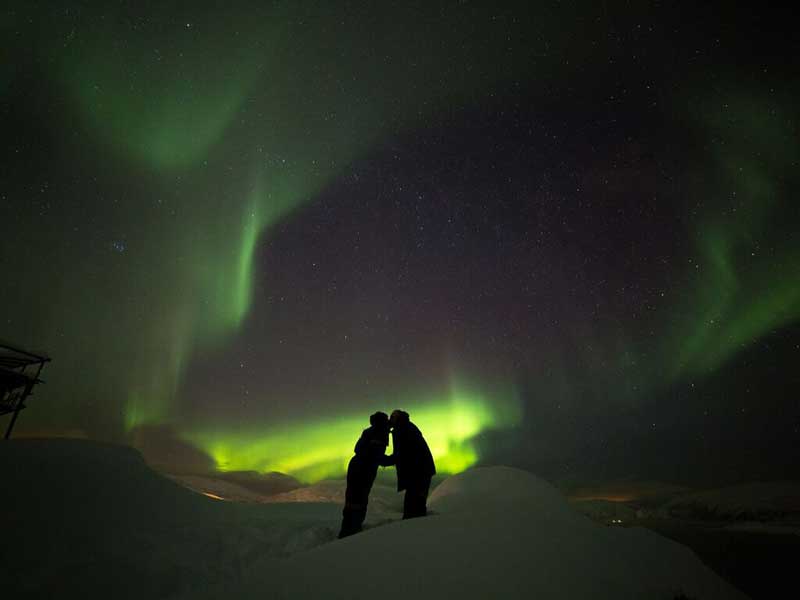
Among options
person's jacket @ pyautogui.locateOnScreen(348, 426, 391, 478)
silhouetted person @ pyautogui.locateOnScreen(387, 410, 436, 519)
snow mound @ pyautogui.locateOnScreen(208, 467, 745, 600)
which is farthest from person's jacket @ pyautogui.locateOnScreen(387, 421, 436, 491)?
snow mound @ pyautogui.locateOnScreen(208, 467, 745, 600)

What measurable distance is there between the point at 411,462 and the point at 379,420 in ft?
3.17

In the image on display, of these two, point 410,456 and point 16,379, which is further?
point 16,379

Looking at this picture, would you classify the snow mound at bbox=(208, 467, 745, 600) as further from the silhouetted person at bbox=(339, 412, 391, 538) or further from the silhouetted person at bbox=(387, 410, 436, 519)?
the silhouetted person at bbox=(339, 412, 391, 538)

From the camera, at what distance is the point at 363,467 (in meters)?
7.72

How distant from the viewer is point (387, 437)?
7.92 metres

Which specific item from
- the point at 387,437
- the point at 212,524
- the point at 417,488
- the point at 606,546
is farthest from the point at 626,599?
the point at 212,524

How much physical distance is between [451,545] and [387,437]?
3.31 meters

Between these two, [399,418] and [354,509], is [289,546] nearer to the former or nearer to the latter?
[354,509]

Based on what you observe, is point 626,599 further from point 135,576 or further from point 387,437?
point 135,576

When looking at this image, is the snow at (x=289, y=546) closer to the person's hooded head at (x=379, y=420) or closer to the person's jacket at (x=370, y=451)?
the person's jacket at (x=370, y=451)

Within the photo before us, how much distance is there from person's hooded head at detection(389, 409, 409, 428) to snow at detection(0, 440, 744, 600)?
166 centimetres

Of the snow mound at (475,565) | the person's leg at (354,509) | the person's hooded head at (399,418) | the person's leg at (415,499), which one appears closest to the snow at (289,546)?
the snow mound at (475,565)

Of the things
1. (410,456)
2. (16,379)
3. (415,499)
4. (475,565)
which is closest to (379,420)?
(410,456)

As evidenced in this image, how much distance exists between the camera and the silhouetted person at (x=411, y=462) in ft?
24.5
